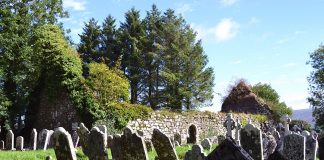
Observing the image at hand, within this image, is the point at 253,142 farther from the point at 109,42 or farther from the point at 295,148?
the point at 109,42

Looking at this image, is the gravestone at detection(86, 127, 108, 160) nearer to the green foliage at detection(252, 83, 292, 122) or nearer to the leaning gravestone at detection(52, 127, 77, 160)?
the leaning gravestone at detection(52, 127, 77, 160)

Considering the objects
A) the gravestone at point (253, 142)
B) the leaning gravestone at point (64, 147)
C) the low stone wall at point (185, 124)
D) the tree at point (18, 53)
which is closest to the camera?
the leaning gravestone at point (64, 147)

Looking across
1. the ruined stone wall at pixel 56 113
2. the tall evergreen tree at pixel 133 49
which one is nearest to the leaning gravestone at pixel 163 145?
the ruined stone wall at pixel 56 113

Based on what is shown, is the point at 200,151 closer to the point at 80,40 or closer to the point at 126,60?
the point at 126,60

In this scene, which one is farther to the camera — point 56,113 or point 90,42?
point 90,42

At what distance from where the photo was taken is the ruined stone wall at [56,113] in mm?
29469

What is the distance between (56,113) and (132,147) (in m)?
23.7

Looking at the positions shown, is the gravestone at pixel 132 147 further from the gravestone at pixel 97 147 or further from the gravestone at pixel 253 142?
the gravestone at pixel 253 142

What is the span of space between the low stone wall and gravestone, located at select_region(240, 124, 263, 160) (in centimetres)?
1933

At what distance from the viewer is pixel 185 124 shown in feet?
107

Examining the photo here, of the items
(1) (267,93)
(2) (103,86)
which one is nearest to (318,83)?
(1) (267,93)

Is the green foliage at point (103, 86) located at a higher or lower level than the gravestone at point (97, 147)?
higher

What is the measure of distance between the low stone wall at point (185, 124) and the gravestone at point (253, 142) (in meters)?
19.3

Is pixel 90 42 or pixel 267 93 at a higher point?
pixel 90 42
